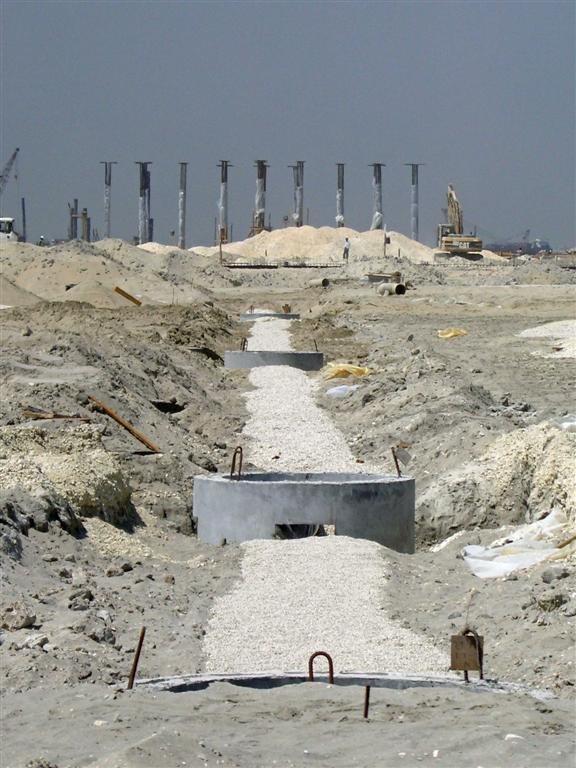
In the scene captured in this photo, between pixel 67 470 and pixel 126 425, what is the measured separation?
108 inches

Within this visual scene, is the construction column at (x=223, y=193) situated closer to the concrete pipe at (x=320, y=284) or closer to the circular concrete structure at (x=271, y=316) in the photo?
the concrete pipe at (x=320, y=284)

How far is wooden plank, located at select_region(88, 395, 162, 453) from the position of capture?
1376 centimetres

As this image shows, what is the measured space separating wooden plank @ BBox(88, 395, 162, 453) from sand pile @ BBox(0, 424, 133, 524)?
2.34 feet

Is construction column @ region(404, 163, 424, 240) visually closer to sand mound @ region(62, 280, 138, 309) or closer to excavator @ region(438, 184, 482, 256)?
excavator @ region(438, 184, 482, 256)

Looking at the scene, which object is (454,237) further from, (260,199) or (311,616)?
(311,616)

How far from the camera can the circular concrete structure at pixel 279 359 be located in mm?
23969

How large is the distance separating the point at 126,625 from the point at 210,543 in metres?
2.92

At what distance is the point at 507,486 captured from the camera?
39.2ft

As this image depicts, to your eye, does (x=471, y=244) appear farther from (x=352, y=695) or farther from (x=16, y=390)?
(x=352, y=695)

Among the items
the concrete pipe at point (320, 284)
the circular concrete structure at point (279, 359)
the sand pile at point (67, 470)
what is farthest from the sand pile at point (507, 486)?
the concrete pipe at point (320, 284)

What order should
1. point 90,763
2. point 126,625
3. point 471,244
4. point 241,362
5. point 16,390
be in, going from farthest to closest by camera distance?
point 471,244
point 241,362
point 16,390
point 126,625
point 90,763

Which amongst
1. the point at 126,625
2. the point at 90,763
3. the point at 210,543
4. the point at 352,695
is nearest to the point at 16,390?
the point at 210,543

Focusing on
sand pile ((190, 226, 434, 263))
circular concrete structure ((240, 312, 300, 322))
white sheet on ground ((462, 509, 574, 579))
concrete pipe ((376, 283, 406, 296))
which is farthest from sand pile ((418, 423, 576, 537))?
sand pile ((190, 226, 434, 263))

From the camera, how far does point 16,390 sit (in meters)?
15.2
